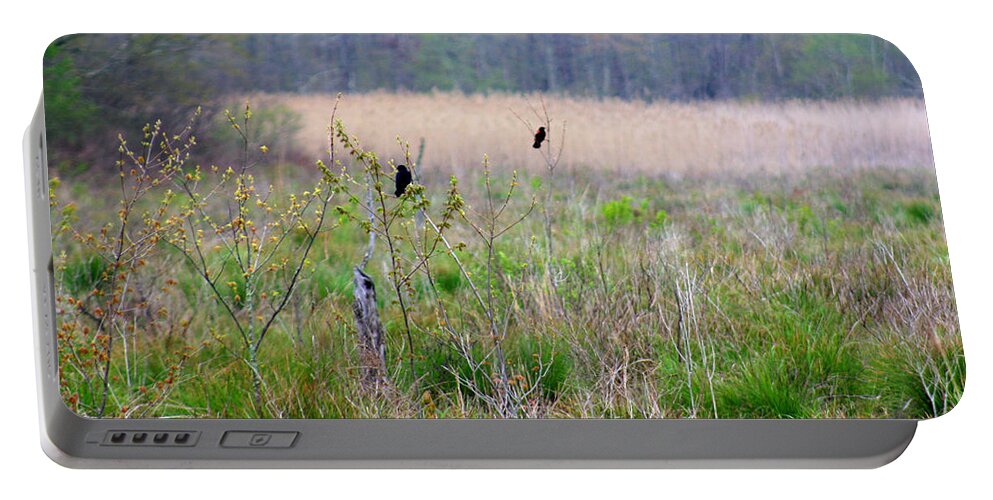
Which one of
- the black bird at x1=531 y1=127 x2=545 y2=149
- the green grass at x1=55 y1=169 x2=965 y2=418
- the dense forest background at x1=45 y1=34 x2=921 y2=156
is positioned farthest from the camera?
the black bird at x1=531 y1=127 x2=545 y2=149

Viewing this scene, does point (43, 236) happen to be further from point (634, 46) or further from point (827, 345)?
point (827, 345)

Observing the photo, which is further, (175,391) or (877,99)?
(877,99)

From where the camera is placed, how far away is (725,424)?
11.6ft

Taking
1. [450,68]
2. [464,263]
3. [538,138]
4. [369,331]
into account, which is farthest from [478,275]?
[450,68]

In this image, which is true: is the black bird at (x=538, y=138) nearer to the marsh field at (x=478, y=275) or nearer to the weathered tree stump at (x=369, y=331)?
the marsh field at (x=478, y=275)

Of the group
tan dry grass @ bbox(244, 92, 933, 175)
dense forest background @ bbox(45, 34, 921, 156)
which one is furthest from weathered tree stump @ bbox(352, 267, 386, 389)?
dense forest background @ bbox(45, 34, 921, 156)

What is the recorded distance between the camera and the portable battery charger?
11.4 ft

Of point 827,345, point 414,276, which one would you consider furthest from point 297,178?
point 827,345

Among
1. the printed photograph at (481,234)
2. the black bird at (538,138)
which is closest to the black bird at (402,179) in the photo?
the printed photograph at (481,234)

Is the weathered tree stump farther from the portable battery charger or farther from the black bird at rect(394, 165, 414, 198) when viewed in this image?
the black bird at rect(394, 165, 414, 198)

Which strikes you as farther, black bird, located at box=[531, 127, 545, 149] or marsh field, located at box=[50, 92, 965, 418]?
black bird, located at box=[531, 127, 545, 149]

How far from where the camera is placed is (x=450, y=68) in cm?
372

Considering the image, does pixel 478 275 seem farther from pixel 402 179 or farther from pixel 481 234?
pixel 402 179

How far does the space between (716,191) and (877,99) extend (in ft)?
2.30
